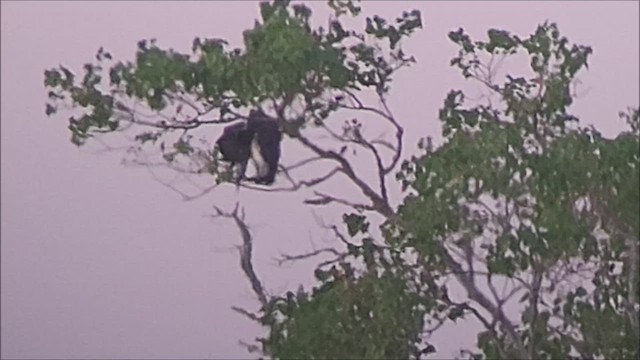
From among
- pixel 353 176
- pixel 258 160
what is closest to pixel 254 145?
pixel 258 160

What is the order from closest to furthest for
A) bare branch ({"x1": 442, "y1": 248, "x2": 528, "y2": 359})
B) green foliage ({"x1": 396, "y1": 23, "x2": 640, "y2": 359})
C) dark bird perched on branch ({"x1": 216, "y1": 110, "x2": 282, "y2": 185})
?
green foliage ({"x1": 396, "y1": 23, "x2": 640, "y2": 359})
bare branch ({"x1": 442, "y1": 248, "x2": 528, "y2": 359})
dark bird perched on branch ({"x1": 216, "y1": 110, "x2": 282, "y2": 185})

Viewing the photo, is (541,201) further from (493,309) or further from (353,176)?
(353,176)

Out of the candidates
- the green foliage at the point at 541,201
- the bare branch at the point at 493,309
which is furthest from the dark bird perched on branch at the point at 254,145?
the bare branch at the point at 493,309

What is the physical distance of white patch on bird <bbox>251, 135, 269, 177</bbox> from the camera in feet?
13.4

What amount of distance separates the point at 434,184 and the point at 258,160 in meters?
0.78

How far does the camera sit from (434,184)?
3.50 meters

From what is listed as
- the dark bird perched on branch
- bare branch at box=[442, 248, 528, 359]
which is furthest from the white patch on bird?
bare branch at box=[442, 248, 528, 359]

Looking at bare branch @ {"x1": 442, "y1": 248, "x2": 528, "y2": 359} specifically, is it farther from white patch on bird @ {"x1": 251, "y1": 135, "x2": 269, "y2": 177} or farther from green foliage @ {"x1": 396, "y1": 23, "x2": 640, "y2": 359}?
white patch on bird @ {"x1": 251, "y1": 135, "x2": 269, "y2": 177}

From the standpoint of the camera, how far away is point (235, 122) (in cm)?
404

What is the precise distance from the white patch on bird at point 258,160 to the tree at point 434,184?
0.32 feet

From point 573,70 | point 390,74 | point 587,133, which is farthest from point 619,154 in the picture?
point 390,74

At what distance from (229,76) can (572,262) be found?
36.5 inches

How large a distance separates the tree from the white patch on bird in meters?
0.10

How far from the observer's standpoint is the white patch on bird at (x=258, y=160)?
161 inches
